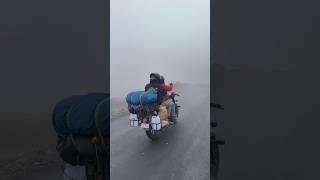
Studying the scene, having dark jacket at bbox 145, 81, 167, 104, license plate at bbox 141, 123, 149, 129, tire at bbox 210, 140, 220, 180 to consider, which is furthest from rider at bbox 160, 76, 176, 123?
tire at bbox 210, 140, 220, 180

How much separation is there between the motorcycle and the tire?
10.8 inches

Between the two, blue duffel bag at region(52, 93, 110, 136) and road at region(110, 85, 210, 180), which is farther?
blue duffel bag at region(52, 93, 110, 136)

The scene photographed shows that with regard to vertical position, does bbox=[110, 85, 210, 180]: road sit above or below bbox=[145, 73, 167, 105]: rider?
below

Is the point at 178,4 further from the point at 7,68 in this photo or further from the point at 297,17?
the point at 7,68

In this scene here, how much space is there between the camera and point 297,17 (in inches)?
84.8

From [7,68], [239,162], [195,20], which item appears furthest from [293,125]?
[7,68]

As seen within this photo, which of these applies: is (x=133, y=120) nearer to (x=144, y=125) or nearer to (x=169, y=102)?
(x=144, y=125)

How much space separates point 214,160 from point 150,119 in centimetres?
46

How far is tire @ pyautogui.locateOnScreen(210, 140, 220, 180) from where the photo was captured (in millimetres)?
2041

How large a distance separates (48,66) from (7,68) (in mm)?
272

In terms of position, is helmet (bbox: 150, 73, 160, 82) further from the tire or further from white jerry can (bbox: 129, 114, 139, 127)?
the tire

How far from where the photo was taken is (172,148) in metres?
1.99

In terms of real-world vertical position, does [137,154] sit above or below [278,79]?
below

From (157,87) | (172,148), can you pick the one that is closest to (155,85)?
(157,87)
